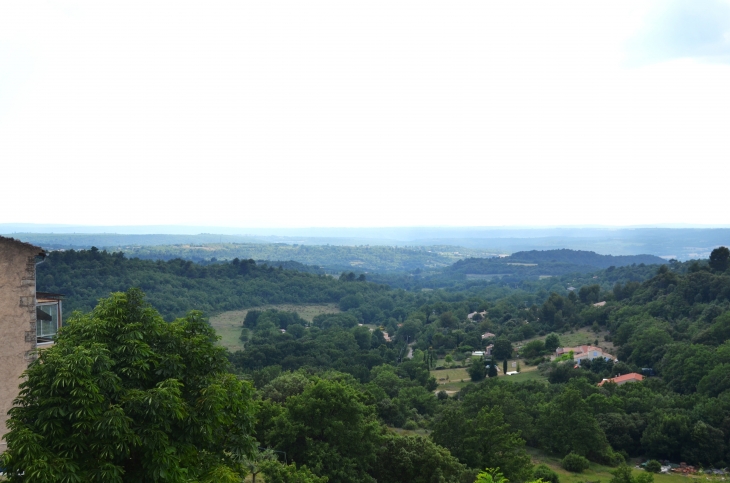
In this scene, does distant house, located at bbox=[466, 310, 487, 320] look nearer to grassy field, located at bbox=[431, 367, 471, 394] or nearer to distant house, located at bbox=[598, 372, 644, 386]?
grassy field, located at bbox=[431, 367, 471, 394]

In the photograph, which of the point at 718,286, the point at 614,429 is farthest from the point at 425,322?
the point at 614,429

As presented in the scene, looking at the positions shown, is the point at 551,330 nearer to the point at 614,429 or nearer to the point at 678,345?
the point at 678,345

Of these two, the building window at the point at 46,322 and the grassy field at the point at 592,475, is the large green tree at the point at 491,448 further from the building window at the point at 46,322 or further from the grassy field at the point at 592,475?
the building window at the point at 46,322

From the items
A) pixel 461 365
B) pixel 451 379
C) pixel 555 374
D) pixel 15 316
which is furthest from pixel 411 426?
pixel 461 365

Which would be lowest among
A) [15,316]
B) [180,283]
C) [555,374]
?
[555,374]

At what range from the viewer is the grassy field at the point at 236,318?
85875 millimetres

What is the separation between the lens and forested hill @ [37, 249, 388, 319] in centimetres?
9156

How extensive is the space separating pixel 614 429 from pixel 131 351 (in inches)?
1444

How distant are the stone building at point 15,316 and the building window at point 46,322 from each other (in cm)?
70

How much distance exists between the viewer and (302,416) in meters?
21.1

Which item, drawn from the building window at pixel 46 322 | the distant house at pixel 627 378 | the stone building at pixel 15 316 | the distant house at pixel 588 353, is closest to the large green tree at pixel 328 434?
the building window at pixel 46 322

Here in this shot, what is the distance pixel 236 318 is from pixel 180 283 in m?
13.2

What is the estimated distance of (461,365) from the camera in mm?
73375

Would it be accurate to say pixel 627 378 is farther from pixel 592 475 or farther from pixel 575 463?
pixel 592 475
